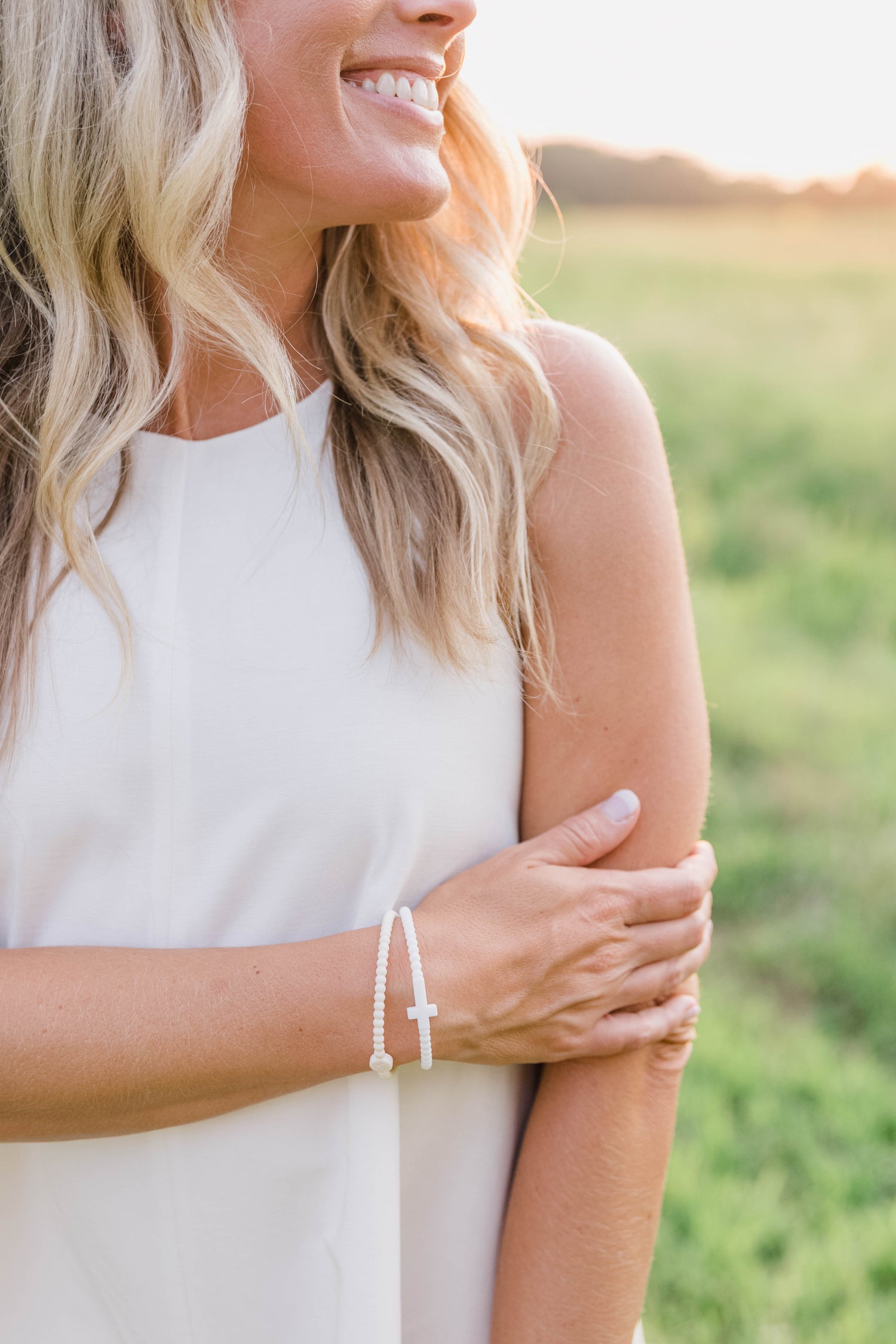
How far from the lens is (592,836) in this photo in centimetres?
134

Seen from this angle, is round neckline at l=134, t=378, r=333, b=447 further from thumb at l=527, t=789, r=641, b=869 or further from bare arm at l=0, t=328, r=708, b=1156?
thumb at l=527, t=789, r=641, b=869

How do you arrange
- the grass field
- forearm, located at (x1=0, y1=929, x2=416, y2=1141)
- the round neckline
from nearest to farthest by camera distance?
forearm, located at (x1=0, y1=929, x2=416, y2=1141), the round neckline, the grass field

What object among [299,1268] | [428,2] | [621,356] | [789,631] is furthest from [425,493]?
[789,631]

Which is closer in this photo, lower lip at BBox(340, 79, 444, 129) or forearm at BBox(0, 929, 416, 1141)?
forearm at BBox(0, 929, 416, 1141)

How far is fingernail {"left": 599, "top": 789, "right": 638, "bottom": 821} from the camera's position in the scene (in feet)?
4.39

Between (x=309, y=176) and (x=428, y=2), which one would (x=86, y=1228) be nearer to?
(x=309, y=176)

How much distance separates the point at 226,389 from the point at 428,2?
49cm

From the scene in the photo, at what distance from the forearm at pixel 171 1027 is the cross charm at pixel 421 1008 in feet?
0.04

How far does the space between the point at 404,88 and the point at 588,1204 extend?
1280 millimetres

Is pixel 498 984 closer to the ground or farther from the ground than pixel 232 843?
closer to the ground

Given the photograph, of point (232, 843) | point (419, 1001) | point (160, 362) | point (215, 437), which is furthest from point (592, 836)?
point (160, 362)

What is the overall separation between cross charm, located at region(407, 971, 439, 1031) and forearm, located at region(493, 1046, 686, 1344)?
0.25m

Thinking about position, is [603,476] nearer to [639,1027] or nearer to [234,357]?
[234,357]

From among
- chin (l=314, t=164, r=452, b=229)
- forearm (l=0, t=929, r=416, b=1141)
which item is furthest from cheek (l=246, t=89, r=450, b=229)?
forearm (l=0, t=929, r=416, b=1141)
